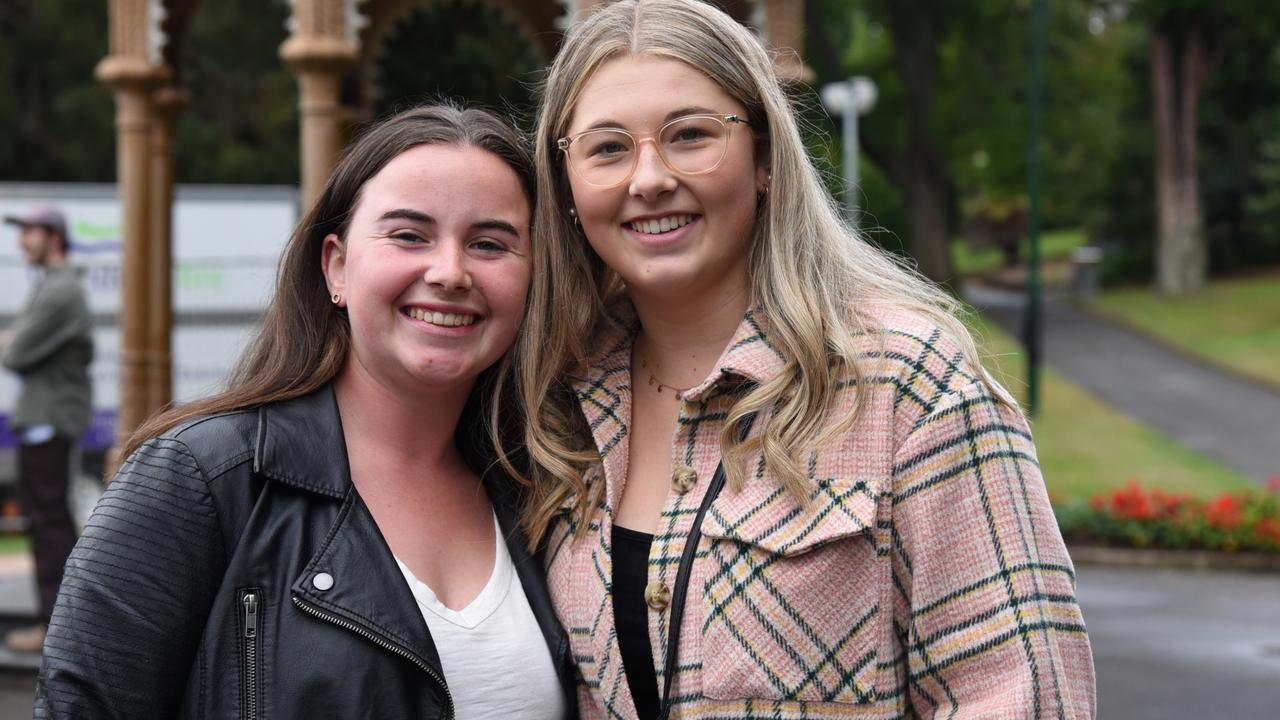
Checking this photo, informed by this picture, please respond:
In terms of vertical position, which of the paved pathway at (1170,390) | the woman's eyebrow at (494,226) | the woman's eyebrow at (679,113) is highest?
the woman's eyebrow at (679,113)

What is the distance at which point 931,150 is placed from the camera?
99.7 ft

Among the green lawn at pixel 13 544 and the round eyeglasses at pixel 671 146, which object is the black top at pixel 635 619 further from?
the green lawn at pixel 13 544

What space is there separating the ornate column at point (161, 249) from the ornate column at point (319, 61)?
192 centimetres

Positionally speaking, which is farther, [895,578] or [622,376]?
[622,376]

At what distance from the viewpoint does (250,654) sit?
6.65 ft

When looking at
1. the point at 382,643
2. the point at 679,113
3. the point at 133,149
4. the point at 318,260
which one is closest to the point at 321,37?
the point at 133,149

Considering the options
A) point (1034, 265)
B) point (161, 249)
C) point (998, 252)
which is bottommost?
point (998, 252)

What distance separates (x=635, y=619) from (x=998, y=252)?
6028cm

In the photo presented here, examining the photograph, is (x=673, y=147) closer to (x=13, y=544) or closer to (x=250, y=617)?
(x=250, y=617)

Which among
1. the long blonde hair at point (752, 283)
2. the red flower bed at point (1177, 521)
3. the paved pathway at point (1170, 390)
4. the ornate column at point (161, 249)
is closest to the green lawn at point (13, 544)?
the ornate column at point (161, 249)

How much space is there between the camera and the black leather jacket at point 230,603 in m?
1.98

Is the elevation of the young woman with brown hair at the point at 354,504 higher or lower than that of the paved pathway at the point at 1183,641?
higher

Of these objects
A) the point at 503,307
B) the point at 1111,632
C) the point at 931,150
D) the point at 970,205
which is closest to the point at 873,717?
the point at 503,307

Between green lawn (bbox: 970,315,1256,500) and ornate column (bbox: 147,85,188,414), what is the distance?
26.3 ft
